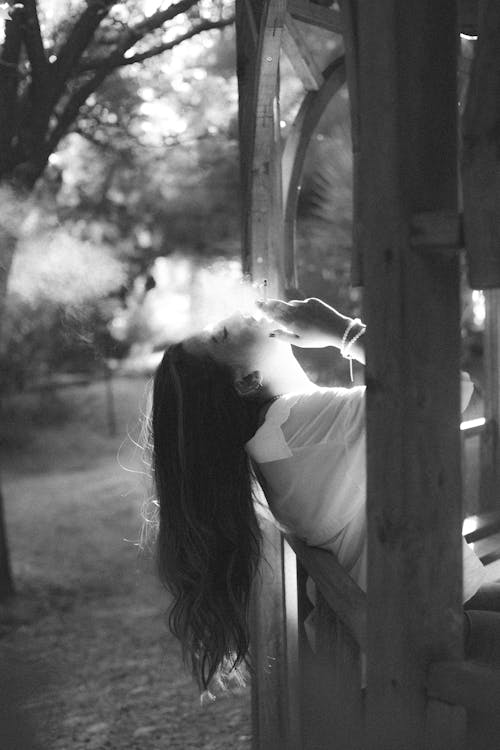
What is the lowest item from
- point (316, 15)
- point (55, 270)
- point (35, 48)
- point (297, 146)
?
point (55, 270)

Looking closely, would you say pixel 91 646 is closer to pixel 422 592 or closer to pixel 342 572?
pixel 342 572

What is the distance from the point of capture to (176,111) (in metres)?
5.88

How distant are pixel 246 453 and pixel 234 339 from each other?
0.29 metres

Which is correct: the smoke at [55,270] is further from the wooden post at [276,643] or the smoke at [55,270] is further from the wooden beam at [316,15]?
the wooden post at [276,643]

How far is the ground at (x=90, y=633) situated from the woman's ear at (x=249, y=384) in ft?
1.52

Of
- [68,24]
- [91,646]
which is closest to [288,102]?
[68,24]

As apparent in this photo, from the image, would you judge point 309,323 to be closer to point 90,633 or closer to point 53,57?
point 53,57

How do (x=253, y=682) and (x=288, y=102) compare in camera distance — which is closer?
(x=253, y=682)

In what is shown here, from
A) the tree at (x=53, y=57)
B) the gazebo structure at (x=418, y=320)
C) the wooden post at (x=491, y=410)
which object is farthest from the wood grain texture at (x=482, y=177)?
the tree at (x=53, y=57)

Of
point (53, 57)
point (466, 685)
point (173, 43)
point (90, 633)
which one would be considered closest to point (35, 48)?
point (53, 57)

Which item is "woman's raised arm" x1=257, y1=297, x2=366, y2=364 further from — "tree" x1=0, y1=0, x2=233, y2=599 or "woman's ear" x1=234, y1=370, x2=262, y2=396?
"tree" x1=0, y1=0, x2=233, y2=599

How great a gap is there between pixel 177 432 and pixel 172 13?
2.41 meters

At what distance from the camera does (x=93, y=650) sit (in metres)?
4.79

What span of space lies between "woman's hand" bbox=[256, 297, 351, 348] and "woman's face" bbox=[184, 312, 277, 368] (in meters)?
Answer: 0.04
